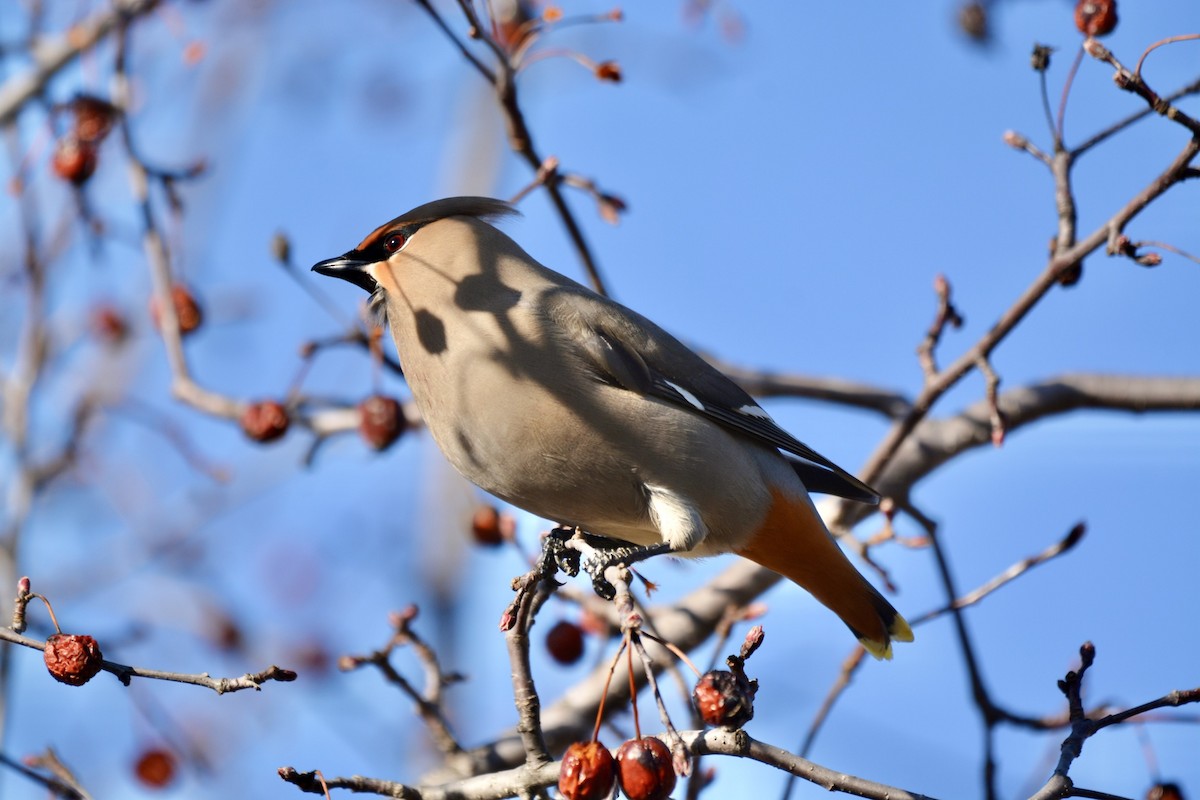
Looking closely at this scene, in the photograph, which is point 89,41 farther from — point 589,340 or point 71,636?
point 71,636

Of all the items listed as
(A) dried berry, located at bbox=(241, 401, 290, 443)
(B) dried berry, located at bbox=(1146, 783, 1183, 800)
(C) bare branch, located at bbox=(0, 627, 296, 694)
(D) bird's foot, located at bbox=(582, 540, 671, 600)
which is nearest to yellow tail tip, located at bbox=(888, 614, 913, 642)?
(B) dried berry, located at bbox=(1146, 783, 1183, 800)

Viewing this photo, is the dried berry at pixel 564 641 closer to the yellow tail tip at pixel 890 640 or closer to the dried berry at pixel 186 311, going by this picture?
the yellow tail tip at pixel 890 640

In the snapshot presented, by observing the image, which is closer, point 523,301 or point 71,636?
point 71,636

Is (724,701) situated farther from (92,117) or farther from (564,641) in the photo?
(92,117)

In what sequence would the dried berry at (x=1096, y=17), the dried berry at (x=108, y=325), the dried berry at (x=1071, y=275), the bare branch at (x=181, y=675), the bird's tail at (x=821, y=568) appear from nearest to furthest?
the bare branch at (x=181, y=675)
the dried berry at (x=1071, y=275)
the dried berry at (x=1096, y=17)
the bird's tail at (x=821, y=568)
the dried berry at (x=108, y=325)

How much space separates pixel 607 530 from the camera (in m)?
3.63

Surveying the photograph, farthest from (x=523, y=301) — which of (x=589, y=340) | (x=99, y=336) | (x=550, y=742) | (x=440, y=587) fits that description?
(x=440, y=587)

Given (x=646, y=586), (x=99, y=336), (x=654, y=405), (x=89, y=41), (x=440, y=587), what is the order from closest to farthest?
1. (x=646, y=586)
2. (x=654, y=405)
3. (x=89, y=41)
4. (x=99, y=336)
5. (x=440, y=587)

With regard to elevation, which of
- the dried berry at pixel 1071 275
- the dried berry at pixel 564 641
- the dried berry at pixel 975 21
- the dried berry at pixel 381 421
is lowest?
the dried berry at pixel 564 641

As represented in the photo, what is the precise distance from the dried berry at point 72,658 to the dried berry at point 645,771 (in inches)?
37.0

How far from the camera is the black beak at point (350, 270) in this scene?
12.9 ft

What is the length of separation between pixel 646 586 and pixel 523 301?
878mm

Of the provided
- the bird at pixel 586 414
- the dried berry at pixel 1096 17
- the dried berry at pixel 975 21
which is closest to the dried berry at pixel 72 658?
the bird at pixel 586 414

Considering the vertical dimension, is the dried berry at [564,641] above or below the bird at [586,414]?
below
